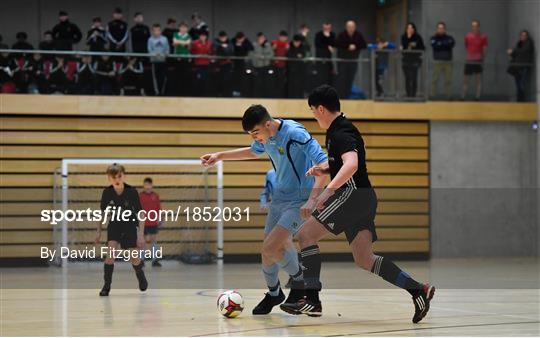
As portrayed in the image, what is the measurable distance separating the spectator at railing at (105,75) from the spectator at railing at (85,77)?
0.11 metres

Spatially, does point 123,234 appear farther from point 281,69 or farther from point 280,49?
point 280,49

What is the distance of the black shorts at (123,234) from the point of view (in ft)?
39.6

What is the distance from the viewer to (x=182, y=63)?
67.7 ft

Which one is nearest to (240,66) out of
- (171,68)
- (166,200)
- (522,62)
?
(171,68)

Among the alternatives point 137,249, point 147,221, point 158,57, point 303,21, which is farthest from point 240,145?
point 137,249

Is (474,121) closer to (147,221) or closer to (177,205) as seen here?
(177,205)

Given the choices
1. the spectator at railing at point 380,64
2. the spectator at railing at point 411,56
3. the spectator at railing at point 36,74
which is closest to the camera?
the spectator at railing at point 36,74

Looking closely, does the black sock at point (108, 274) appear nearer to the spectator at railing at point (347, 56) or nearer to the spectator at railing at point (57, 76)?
the spectator at railing at point (57, 76)

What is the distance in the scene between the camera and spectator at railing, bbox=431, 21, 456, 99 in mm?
22406

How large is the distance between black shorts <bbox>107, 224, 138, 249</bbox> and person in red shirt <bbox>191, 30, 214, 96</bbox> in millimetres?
9124

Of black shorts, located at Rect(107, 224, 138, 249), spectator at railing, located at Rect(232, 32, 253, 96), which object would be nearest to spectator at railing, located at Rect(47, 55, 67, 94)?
spectator at railing, located at Rect(232, 32, 253, 96)

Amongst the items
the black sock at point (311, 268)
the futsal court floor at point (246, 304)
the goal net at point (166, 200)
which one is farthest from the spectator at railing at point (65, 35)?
the black sock at point (311, 268)

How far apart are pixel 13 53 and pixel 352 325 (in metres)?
13.5

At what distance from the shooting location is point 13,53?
64.8ft
